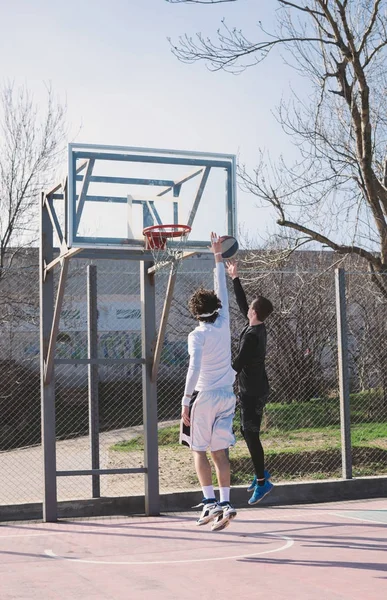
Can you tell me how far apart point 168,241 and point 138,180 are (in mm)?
681

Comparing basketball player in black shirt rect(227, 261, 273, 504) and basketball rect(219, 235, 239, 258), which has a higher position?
basketball rect(219, 235, 239, 258)

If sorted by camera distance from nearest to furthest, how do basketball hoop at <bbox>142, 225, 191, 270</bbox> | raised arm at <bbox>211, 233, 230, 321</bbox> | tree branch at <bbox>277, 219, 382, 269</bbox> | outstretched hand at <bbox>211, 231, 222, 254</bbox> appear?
raised arm at <bbox>211, 233, 230, 321</bbox> < outstretched hand at <bbox>211, 231, 222, 254</bbox> < basketball hoop at <bbox>142, 225, 191, 270</bbox> < tree branch at <bbox>277, 219, 382, 269</bbox>

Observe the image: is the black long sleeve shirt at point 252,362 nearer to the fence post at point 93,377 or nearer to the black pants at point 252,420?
the black pants at point 252,420

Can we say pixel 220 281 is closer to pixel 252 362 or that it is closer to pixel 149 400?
pixel 252 362

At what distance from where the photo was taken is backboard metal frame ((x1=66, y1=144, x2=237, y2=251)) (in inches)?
322

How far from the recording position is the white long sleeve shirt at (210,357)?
276 inches

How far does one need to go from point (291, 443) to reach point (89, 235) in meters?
7.50

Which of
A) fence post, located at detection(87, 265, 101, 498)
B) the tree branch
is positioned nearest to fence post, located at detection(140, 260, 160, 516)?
fence post, located at detection(87, 265, 101, 498)

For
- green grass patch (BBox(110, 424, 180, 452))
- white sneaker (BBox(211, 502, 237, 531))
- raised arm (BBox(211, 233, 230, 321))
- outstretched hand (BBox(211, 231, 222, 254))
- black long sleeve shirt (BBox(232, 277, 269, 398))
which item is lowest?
green grass patch (BBox(110, 424, 180, 452))

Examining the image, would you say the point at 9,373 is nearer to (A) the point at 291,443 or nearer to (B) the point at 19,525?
(A) the point at 291,443

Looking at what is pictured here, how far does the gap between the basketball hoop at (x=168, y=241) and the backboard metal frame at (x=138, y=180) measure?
0.08 meters

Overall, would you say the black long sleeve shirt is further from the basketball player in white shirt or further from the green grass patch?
the green grass patch

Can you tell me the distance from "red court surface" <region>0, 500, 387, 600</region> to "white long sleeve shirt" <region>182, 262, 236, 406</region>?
134 cm

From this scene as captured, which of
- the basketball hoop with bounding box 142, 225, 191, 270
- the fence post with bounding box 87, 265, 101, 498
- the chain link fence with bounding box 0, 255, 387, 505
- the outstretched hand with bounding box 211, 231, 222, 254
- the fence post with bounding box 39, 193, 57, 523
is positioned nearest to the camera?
the outstretched hand with bounding box 211, 231, 222, 254
